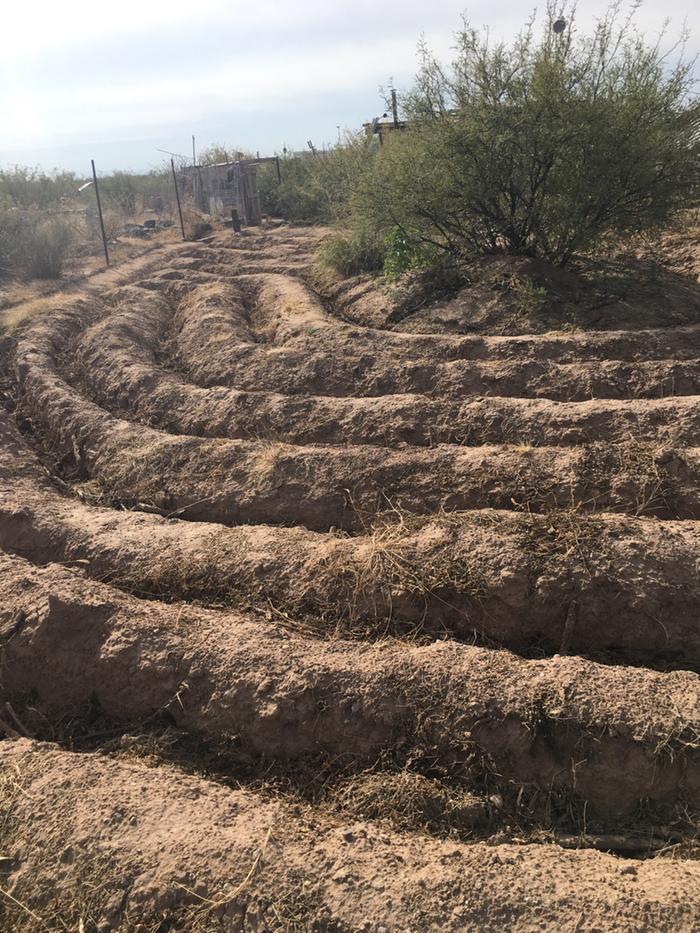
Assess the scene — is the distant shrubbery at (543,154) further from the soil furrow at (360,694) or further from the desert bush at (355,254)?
the soil furrow at (360,694)

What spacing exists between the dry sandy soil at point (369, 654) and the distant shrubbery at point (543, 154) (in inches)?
124

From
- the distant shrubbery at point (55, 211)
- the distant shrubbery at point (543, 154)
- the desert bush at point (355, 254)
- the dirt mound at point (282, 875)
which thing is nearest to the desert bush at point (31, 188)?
the distant shrubbery at point (55, 211)

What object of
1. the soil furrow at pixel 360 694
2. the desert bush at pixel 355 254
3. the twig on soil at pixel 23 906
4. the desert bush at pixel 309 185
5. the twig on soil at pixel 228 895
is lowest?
the twig on soil at pixel 23 906

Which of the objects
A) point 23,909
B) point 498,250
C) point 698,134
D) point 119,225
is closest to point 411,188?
point 498,250

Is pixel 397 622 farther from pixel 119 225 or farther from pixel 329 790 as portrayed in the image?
pixel 119 225

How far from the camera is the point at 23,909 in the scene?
335 centimetres

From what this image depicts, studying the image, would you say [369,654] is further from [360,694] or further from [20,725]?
[20,725]

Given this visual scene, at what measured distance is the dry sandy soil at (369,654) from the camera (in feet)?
10.9

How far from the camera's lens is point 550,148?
390 inches

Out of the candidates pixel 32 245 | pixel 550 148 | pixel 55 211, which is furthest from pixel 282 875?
pixel 55 211

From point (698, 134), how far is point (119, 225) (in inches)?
901

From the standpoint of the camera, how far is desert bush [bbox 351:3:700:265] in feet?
31.9

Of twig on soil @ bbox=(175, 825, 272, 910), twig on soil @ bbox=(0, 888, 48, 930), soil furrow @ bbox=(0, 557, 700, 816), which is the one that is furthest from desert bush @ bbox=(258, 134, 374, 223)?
twig on soil @ bbox=(0, 888, 48, 930)

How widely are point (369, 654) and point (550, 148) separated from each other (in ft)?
28.0
